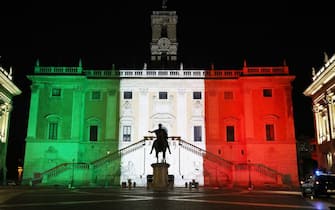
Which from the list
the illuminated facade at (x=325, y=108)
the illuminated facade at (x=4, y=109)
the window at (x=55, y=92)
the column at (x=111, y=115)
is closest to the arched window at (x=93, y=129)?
the column at (x=111, y=115)

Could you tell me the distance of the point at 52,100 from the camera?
157ft

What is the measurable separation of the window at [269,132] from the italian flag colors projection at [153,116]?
0.12 metres

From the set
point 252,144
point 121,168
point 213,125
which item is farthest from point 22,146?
point 252,144

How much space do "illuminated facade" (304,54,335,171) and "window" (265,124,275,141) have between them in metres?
6.01

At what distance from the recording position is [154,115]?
47938mm

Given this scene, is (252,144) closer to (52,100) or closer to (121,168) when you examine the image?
(121,168)

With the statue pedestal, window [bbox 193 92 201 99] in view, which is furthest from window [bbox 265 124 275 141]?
the statue pedestal

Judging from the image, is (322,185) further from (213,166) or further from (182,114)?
(182,114)

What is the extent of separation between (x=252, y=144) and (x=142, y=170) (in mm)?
13878

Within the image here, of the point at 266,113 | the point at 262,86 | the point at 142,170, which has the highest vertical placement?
the point at 262,86

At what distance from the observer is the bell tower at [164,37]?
2306 inches

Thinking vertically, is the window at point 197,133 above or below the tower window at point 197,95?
below

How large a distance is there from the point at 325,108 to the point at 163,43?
25.8 metres

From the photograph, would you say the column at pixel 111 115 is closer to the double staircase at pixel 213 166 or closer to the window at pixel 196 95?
the double staircase at pixel 213 166
